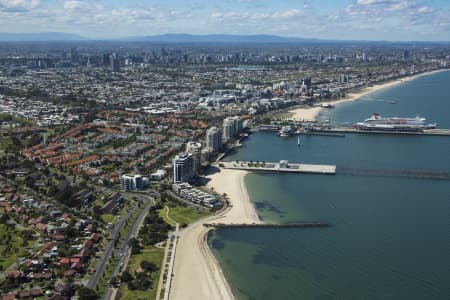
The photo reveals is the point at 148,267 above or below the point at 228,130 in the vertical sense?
below

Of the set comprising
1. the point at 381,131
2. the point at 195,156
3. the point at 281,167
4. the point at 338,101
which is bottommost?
the point at 281,167

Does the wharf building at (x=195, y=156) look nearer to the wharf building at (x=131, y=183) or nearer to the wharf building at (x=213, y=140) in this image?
the wharf building at (x=213, y=140)

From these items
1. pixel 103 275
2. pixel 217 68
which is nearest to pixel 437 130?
pixel 103 275

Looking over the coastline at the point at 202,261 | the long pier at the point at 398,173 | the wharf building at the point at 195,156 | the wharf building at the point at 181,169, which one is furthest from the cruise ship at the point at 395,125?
the wharf building at the point at 181,169

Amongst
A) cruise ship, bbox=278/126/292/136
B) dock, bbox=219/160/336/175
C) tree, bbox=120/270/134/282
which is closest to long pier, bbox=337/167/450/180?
dock, bbox=219/160/336/175

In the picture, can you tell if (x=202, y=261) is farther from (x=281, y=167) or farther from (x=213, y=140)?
(x=213, y=140)

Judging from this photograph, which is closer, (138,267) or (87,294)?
(87,294)

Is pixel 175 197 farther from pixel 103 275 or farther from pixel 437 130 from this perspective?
pixel 437 130

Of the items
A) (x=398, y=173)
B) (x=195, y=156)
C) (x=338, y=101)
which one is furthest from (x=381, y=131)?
(x=195, y=156)
